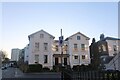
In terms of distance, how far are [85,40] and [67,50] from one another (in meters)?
4.09

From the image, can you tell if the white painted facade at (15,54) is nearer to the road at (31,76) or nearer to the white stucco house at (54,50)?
the white stucco house at (54,50)

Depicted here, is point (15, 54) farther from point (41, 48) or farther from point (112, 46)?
point (112, 46)

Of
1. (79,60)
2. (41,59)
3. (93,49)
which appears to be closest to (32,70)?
(41,59)

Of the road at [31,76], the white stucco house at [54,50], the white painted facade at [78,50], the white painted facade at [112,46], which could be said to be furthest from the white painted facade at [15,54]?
the road at [31,76]

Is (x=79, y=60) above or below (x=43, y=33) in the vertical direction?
below

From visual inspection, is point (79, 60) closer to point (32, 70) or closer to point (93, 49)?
point (93, 49)

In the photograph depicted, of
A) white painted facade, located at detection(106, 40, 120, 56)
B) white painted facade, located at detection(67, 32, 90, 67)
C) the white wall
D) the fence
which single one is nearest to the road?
the fence

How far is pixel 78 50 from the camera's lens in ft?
132

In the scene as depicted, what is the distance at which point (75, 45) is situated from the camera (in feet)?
132

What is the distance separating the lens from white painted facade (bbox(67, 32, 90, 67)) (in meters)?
39.9

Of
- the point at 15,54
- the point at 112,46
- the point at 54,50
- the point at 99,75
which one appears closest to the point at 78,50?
the point at 54,50

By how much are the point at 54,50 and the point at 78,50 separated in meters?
4.75

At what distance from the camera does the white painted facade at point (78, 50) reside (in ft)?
131

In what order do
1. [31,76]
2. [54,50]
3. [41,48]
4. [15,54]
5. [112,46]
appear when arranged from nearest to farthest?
1. [31,76]
2. [41,48]
3. [54,50]
4. [112,46]
5. [15,54]
